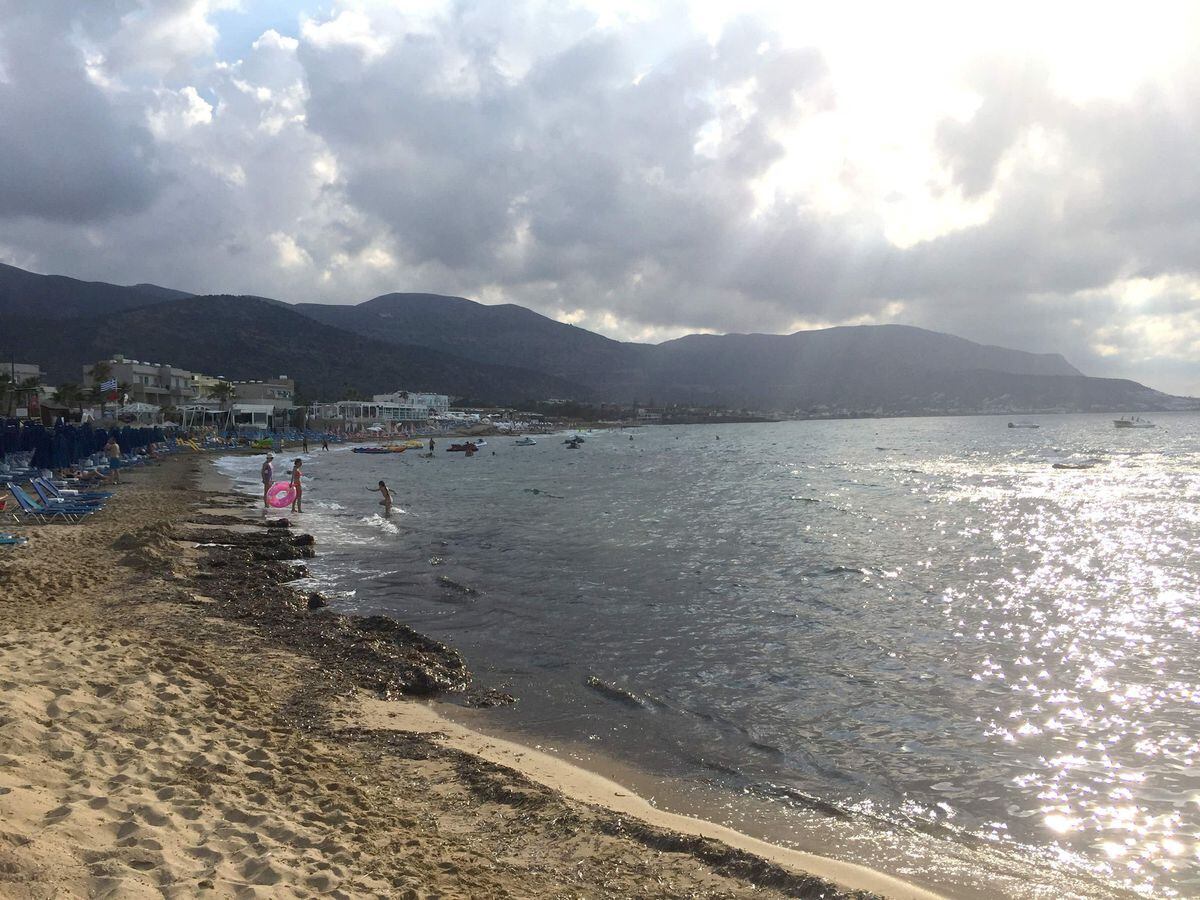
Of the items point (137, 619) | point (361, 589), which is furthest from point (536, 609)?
point (137, 619)

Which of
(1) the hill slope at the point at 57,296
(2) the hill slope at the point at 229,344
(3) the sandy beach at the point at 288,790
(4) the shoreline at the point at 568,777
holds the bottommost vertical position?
(4) the shoreline at the point at 568,777

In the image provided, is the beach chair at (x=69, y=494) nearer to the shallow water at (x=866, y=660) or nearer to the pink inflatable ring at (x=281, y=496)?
the pink inflatable ring at (x=281, y=496)

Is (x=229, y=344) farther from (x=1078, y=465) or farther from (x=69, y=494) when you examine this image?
(x=1078, y=465)

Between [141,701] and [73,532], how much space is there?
13.0 m

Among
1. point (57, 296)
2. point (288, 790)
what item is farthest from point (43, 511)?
point (57, 296)

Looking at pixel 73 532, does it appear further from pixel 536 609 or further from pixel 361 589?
pixel 536 609

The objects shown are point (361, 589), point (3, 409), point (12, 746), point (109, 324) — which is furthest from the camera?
point (109, 324)

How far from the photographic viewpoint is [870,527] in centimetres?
2645

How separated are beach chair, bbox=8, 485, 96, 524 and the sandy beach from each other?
Answer: 9.88 metres

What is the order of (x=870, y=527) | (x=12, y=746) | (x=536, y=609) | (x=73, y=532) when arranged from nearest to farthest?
(x=12, y=746), (x=536, y=609), (x=73, y=532), (x=870, y=527)

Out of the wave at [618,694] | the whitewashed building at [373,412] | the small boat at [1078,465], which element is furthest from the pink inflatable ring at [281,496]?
the whitewashed building at [373,412]

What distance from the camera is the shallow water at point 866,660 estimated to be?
659 centimetres

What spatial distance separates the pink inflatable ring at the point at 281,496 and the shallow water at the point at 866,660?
1.28 metres

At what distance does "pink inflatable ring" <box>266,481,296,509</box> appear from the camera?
2694 cm
